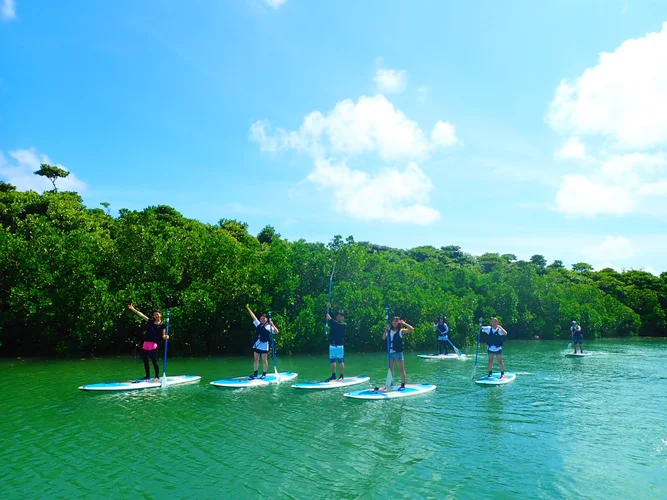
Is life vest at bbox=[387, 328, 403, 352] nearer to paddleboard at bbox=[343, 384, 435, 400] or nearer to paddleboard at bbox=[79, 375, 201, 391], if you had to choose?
paddleboard at bbox=[343, 384, 435, 400]

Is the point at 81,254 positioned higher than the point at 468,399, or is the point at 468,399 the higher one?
the point at 81,254

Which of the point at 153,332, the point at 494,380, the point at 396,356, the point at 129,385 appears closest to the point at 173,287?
the point at 153,332

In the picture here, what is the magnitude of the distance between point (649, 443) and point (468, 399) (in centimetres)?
495

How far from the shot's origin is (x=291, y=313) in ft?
94.9

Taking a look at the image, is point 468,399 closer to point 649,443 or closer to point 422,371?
point 649,443

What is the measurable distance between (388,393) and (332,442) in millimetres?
5008

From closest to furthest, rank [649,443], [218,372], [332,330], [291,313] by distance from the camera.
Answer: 1. [649,443]
2. [332,330]
3. [218,372]
4. [291,313]

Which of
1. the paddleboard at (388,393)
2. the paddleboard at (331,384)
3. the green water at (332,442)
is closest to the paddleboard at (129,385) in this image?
the green water at (332,442)

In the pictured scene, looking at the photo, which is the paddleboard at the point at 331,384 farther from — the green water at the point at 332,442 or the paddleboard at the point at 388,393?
the paddleboard at the point at 388,393

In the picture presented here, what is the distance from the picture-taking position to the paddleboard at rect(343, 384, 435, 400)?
1387 centimetres

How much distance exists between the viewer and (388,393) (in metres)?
14.2

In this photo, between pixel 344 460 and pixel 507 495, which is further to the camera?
pixel 344 460

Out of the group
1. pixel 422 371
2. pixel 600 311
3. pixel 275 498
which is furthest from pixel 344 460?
pixel 600 311

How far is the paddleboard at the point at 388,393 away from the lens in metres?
13.9
